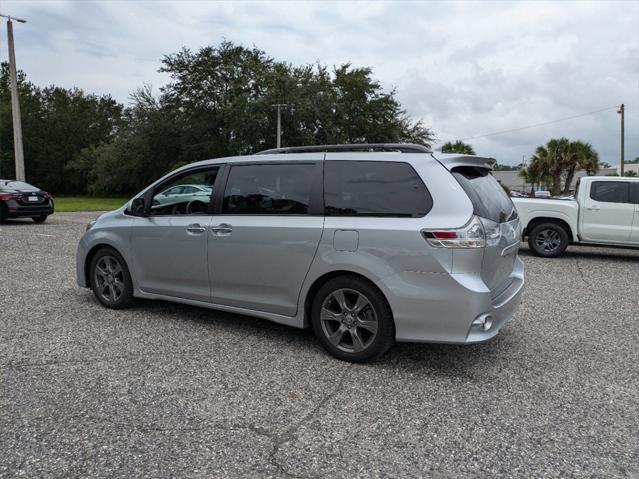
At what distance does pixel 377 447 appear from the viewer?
9.72 ft

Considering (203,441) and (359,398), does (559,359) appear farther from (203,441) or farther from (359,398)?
(203,441)

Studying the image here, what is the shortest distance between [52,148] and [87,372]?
61.5 metres

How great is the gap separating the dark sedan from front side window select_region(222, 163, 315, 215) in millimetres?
13519

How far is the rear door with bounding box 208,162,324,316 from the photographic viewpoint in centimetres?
436

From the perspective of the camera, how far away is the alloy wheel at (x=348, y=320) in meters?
4.07

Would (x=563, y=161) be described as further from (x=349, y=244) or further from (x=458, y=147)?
(x=349, y=244)

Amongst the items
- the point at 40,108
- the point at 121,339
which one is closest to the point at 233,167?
the point at 121,339

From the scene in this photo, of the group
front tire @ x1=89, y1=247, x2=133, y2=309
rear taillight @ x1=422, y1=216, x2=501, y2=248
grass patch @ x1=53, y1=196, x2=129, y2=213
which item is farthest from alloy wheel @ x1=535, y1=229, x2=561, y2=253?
grass patch @ x1=53, y1=196, x2=129, y2=213

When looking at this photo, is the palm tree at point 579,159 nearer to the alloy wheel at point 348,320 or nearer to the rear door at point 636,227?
the rear door at point 636,227

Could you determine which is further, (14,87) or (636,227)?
(14,87)

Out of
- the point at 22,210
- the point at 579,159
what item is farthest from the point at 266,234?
the point at 579,159

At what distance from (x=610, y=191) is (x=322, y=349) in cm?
852

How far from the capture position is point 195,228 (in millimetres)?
4980

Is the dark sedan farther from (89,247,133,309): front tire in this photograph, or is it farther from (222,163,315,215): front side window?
(222,163,315,215): front side window
